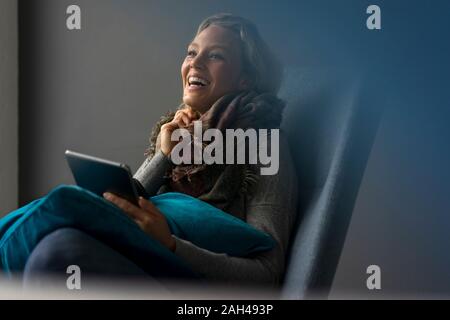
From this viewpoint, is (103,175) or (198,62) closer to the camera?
(103,175)

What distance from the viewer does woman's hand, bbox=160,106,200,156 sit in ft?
4.50

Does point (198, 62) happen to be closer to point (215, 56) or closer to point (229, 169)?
Answer: point (215, 56)

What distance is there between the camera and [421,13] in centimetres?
170

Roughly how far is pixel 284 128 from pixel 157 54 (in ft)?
2.45

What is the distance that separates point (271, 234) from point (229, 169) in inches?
6.9

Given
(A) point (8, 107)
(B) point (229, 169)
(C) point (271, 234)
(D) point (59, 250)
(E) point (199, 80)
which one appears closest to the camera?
(D) point (59, 250)

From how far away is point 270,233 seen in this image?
114cm

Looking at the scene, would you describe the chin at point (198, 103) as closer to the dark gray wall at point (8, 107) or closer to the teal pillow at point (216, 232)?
the teal pillow at point (216, 232)

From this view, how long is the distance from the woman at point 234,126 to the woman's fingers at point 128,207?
0.52 feet

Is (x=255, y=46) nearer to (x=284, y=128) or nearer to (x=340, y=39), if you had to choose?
(x=284, y=128)

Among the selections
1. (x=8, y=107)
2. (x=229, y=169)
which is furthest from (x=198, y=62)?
(x=8, y=107)

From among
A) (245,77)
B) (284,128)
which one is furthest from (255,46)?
(284,128)

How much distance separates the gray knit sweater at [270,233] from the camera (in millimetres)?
1035

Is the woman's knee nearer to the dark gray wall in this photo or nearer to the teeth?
the teeth
